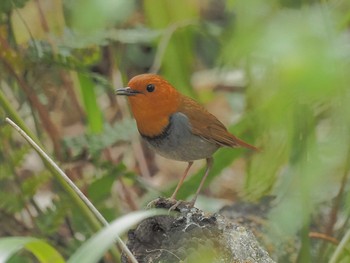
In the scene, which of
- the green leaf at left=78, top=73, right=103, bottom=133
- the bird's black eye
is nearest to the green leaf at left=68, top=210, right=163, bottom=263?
the bird's black eye

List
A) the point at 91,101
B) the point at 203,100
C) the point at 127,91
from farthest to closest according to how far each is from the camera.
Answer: the point at 203,100 < the point at 91,101 < the point at 127,91

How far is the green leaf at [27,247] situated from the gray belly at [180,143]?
1038 millimetres

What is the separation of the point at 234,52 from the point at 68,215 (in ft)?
9.73

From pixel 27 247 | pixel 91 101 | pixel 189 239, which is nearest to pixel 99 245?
pixel 27 247

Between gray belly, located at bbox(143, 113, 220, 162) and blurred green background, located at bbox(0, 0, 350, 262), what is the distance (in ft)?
0.78

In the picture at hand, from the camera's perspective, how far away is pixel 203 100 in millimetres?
5121

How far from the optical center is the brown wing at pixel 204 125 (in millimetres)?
2834

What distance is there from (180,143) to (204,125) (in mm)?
131

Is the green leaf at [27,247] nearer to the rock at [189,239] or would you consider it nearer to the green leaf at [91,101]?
the rock at [189,239]

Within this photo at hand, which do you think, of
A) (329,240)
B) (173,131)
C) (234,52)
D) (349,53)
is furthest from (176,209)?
(234,52)

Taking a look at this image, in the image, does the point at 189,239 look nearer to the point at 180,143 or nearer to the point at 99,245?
the point at 99,245

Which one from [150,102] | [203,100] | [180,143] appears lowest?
[203,100]

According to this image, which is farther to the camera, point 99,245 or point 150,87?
point 150,87

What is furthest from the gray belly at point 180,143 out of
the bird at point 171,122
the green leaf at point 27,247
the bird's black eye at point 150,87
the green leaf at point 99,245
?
the green leaf at point 99,245
